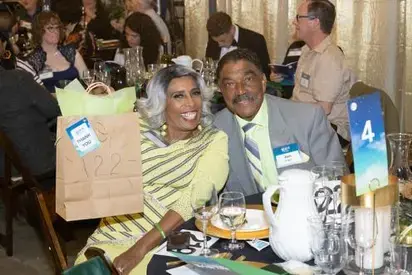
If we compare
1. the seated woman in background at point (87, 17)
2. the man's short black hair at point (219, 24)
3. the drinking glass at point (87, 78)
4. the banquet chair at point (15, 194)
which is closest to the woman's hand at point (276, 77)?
the man's short black hair at point (219, 24)

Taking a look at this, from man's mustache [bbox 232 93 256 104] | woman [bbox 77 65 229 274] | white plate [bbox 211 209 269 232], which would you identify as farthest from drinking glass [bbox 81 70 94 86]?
white plate [bbox 211 209 269 232]

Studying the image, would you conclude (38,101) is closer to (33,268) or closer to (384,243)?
(33,268)

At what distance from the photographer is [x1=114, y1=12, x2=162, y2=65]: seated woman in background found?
19.2ft

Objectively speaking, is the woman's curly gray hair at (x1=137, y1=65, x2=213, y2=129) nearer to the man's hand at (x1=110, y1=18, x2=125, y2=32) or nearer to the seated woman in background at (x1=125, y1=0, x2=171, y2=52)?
the seated woman in background at (x1=125, y1=0, x2=171, y2=52)

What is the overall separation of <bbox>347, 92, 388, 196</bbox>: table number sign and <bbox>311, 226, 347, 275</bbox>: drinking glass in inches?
6.0

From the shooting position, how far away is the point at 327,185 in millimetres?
2082

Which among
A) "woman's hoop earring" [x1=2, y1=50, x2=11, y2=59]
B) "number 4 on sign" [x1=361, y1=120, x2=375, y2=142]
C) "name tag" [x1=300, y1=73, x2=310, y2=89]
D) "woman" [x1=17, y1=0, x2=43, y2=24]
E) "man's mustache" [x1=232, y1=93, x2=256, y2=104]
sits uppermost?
"woman" [x1=17, y1=0, x2=43, y2=24]

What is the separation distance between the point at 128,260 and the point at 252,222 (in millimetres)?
448

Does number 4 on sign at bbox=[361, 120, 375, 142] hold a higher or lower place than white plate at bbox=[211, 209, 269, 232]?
higher

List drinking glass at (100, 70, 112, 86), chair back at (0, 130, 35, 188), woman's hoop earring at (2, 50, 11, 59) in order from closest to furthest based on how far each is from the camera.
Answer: chair back at (0, 130, 35, 188) < drinking glass at (100, 70, 112, 86) < woman's hoop earring at (2, 50, 11, 59)

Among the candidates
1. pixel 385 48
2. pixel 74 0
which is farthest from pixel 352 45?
pixel 74 0

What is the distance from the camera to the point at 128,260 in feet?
7.28

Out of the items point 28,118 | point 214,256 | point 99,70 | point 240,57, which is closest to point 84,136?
point 214,256

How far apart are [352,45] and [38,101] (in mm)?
2729
